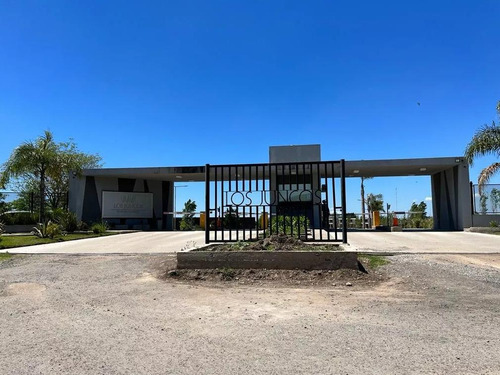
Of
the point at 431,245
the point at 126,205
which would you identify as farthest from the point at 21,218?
the point at 431,245

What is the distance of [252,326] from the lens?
189 inches

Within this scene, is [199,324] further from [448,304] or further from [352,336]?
[448,304]

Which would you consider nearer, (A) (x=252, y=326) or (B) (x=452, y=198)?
(A) (x=252, y=326)

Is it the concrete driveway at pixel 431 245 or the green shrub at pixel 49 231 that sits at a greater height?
the green shrub at pixel 49 231

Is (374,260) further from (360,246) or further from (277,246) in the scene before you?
(360,246)

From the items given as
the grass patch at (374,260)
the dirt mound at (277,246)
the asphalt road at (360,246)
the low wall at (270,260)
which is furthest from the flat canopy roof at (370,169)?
the low wall at (270,260)

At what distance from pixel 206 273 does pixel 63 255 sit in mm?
5396

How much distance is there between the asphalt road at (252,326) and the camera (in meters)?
3.63

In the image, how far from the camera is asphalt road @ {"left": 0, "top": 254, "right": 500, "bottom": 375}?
3.63 meters

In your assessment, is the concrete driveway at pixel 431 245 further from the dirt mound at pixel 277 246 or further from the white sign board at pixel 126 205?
the white sign board at pixel 126 205

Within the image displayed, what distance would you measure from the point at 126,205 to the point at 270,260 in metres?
23.9

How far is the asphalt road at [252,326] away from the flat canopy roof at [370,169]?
15379 mm

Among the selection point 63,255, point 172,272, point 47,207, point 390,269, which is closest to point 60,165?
point 47,207

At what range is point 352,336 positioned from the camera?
171 inches
